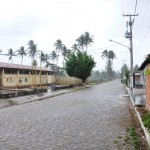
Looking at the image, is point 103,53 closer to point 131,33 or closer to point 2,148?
point 131,33

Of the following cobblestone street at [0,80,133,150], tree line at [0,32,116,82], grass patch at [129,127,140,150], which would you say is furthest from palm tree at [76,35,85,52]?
grass patch at [129,127,140,150]

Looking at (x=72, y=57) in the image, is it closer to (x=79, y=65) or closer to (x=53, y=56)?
Result: (x=79, y=65)

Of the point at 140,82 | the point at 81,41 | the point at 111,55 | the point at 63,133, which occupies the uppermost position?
the point at 81,41

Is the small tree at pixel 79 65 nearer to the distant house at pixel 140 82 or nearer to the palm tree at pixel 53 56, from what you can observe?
the distant house at pixel 140 82

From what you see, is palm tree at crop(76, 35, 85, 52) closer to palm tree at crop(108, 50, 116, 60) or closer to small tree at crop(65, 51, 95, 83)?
palm tree at crop(108, 50, 116, 60)

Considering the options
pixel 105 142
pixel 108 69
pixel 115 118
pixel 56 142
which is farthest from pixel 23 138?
pixel 108 69

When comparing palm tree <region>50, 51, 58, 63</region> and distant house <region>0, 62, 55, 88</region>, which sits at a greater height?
palm tree <region>50, 51, 58, 63</region>

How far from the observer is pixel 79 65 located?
57562mm

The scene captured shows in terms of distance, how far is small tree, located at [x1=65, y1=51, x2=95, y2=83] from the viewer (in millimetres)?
57844

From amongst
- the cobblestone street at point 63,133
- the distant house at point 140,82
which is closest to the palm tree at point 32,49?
the distant house at point 140,82

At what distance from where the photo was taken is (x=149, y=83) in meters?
14.1

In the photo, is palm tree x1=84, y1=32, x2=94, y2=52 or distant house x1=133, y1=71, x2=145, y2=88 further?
palm tree x1=84, y1=32, x2=94, y2=52

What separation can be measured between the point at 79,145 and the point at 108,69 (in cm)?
12757

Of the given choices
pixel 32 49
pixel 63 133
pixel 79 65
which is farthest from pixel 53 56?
pixel 63 133
